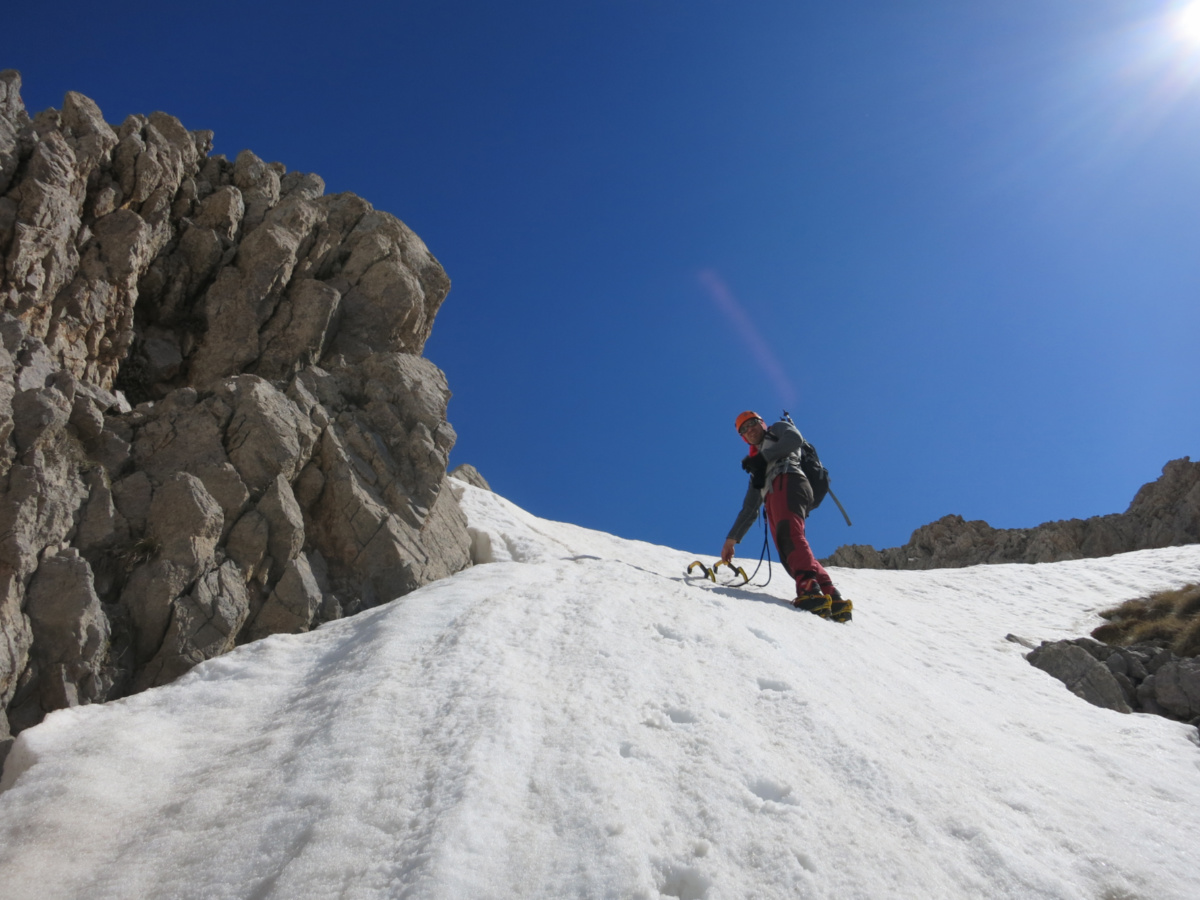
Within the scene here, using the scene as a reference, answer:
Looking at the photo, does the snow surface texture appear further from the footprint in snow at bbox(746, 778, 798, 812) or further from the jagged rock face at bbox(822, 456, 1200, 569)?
the jagged rock face at bbox(822, 456, 1200, 569)

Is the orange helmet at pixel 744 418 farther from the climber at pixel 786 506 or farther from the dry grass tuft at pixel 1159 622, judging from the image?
the dry grass tuft at pixel 1159 622

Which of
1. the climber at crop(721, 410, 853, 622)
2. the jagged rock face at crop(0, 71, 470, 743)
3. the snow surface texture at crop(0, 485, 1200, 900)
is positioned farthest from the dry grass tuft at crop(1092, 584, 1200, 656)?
the jagged rock face at crop(0, 71, 470, 743)

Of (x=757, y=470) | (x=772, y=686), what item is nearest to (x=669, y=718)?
(x=772, y=686)

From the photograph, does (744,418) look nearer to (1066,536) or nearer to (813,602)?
(813,602)

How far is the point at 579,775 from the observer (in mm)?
5707

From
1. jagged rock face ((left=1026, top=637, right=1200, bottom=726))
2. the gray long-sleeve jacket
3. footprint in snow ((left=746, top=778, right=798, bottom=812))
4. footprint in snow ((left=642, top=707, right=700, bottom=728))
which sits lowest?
footprint in snow ((left=746, top=778, right=798, bottom=812))

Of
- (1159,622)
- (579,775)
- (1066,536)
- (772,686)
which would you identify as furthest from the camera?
(1066,536)

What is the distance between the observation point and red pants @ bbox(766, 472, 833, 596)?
1277 centimetres

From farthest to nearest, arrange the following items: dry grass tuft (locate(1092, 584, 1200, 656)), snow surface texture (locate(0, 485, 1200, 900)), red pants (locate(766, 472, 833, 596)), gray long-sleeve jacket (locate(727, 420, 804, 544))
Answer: gray long-sleeve jacket (locate(727, 420, 804, 544)), dry grass tuft (locate(1092, 584, 1200, 656)), red pants (locate(766, 472, 833, 596)), snow surface texture (locate(0, 485, 1200, 900))

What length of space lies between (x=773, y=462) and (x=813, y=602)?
293 cm

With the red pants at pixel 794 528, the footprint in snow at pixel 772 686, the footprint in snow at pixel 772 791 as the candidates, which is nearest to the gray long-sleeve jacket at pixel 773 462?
the red pants at pixel 794 528

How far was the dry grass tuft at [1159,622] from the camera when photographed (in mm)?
13516

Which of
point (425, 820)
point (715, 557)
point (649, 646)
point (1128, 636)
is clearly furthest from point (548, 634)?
point (1128, 636)

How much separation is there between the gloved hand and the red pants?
1.78 ft
